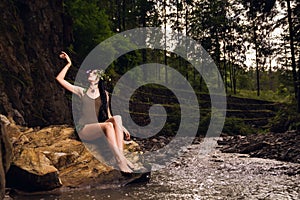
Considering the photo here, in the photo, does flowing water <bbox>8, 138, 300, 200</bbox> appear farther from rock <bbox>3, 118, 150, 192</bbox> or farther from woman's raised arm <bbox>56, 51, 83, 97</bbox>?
woman's raised arm <bbox>56, 51, 83, 97</bbox>

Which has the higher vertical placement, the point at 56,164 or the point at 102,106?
the point at 102,106

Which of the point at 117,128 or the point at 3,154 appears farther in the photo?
the point at 117,128

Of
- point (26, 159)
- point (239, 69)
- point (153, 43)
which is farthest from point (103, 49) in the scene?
point (239, 69)

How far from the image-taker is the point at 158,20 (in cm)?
4606

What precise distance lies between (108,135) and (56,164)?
1164mm

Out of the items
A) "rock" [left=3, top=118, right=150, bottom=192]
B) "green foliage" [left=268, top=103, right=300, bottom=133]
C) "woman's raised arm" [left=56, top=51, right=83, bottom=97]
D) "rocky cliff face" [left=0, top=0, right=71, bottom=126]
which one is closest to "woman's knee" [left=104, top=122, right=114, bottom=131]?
"woman's raised arm" [left=56, top=51, right=83, bottom=97]

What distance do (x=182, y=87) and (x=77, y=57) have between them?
26183mm

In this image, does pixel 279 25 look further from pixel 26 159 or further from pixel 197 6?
pixel 197 6

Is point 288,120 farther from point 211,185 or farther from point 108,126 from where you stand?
point 108,126

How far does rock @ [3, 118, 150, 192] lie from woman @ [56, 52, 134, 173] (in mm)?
458

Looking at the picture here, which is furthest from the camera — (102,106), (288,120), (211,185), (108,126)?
(288,120)

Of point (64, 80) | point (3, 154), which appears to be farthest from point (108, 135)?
point (3, 154)

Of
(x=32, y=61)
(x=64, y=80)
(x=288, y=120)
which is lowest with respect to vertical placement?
(x=288, y=120)

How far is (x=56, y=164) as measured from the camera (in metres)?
6.54
